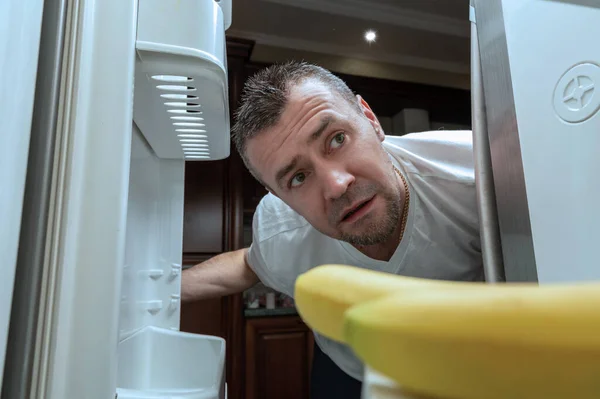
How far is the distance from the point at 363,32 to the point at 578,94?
210cm

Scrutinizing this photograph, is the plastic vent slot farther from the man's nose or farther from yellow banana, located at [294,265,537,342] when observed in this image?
yellow banana, located at [294,265,537,342]

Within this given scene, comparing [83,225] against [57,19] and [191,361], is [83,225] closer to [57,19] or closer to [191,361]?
[57,19]

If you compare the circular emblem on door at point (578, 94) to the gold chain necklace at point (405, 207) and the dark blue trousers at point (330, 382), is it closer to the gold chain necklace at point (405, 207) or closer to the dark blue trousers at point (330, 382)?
the gold chain necklace at point (405, 207)

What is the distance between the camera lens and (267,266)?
958mm

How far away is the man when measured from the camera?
68 centimetres

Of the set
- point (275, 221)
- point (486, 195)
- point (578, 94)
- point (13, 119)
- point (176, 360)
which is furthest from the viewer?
point (275, 221)

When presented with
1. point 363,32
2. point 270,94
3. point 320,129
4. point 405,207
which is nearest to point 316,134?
point 320,129

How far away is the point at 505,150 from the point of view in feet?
1.48

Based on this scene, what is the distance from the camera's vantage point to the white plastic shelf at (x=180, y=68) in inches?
14.8

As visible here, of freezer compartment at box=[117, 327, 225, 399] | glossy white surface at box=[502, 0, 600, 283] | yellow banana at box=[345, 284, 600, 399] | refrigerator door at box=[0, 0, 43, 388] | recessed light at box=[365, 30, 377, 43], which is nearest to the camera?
yellow banana at box=[345, 284, 600, 399]

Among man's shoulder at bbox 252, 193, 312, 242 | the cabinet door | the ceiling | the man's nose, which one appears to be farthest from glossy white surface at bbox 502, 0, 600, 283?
the ceiling

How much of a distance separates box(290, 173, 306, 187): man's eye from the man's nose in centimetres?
7

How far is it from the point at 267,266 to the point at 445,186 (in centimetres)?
46

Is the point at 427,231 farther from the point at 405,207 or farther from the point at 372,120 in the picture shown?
the point at 372,120
